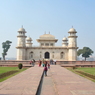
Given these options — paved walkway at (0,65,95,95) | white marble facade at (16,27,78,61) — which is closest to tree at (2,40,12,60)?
white marble facade at (16,27,78,61)

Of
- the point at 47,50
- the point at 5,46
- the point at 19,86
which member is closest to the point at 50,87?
the point at 19,86

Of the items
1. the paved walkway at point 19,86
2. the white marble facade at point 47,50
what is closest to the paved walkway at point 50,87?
the paved walkway at point 19,86

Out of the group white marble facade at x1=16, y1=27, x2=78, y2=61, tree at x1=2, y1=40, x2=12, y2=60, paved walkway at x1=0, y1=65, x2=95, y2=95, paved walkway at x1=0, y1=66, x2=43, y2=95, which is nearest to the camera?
paved walkway at x1=0, y1=66, x2=43, y2=95

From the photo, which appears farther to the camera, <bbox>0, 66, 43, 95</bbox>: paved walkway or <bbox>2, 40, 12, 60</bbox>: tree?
<bbox>2, 40, 12, 60</bbox>: tree

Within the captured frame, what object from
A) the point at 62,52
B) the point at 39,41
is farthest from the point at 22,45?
the point at 62,52

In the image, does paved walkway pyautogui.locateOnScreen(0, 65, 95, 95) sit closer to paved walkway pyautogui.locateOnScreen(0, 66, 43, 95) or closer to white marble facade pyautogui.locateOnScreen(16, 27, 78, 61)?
paved walkway pyautogui.locateOnScreen(0, 66, 43, 95)

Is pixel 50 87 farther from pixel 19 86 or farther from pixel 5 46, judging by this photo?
pixel 5 46

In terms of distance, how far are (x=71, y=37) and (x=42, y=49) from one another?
669 centimetres

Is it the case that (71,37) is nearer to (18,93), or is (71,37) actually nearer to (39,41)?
(39,41)

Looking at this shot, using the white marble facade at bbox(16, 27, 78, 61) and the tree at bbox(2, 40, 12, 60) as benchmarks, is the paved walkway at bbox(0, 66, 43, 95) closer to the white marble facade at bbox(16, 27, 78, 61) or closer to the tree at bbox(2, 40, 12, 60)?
the white marble facade at bbox(16, 27, 78, 61)

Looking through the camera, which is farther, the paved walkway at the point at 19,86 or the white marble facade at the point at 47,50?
the white marble facade at the point at 47,50

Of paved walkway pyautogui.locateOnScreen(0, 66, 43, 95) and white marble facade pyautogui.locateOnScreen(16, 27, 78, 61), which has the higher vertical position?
white marble facade pyautogui.locateOnScreen(16, 27, 78, 61)

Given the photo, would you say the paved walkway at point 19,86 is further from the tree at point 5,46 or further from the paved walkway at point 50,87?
the tree at point 5,46

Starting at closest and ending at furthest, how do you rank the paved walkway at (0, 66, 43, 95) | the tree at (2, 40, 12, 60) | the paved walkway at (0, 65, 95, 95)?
the paved walkway at (0, 66, 43, 95)
the paved walkway at (0, 65, 95, 95)
the tree at (2, 40, 12, 60)
